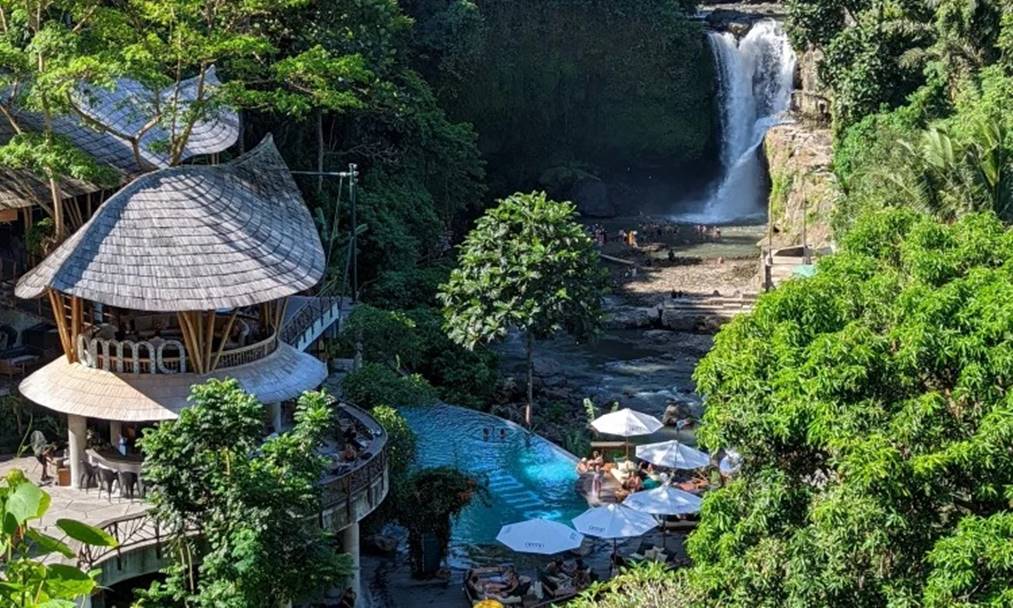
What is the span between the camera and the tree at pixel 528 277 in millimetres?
34062

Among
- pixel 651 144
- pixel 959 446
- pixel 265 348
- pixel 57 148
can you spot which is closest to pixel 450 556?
pixel 265 348

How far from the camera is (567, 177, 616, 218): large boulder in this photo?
213ft

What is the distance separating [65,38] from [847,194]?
87.8 ft

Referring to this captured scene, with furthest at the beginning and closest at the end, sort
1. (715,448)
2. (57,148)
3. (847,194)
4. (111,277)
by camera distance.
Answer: (847,194)
(57,148)
(111,277)
(715,448)

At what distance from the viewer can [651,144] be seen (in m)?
69.2

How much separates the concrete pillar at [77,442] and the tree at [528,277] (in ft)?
44.9

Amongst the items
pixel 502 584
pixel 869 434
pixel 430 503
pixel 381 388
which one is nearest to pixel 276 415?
pixel 430 503

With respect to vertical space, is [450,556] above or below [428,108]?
below

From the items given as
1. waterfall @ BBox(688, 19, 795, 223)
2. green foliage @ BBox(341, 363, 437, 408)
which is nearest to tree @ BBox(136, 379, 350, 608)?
green foliage @ BBox(341, 363, 437, 408)

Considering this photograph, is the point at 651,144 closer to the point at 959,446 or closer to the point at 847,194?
the point at 847,194

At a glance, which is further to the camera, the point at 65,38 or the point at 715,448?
the point at 65,38

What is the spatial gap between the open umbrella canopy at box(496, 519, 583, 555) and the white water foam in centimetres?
4164

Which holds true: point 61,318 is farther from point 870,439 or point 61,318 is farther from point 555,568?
point 870,439

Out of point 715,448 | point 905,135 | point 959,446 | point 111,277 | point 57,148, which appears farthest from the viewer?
point 905,135
